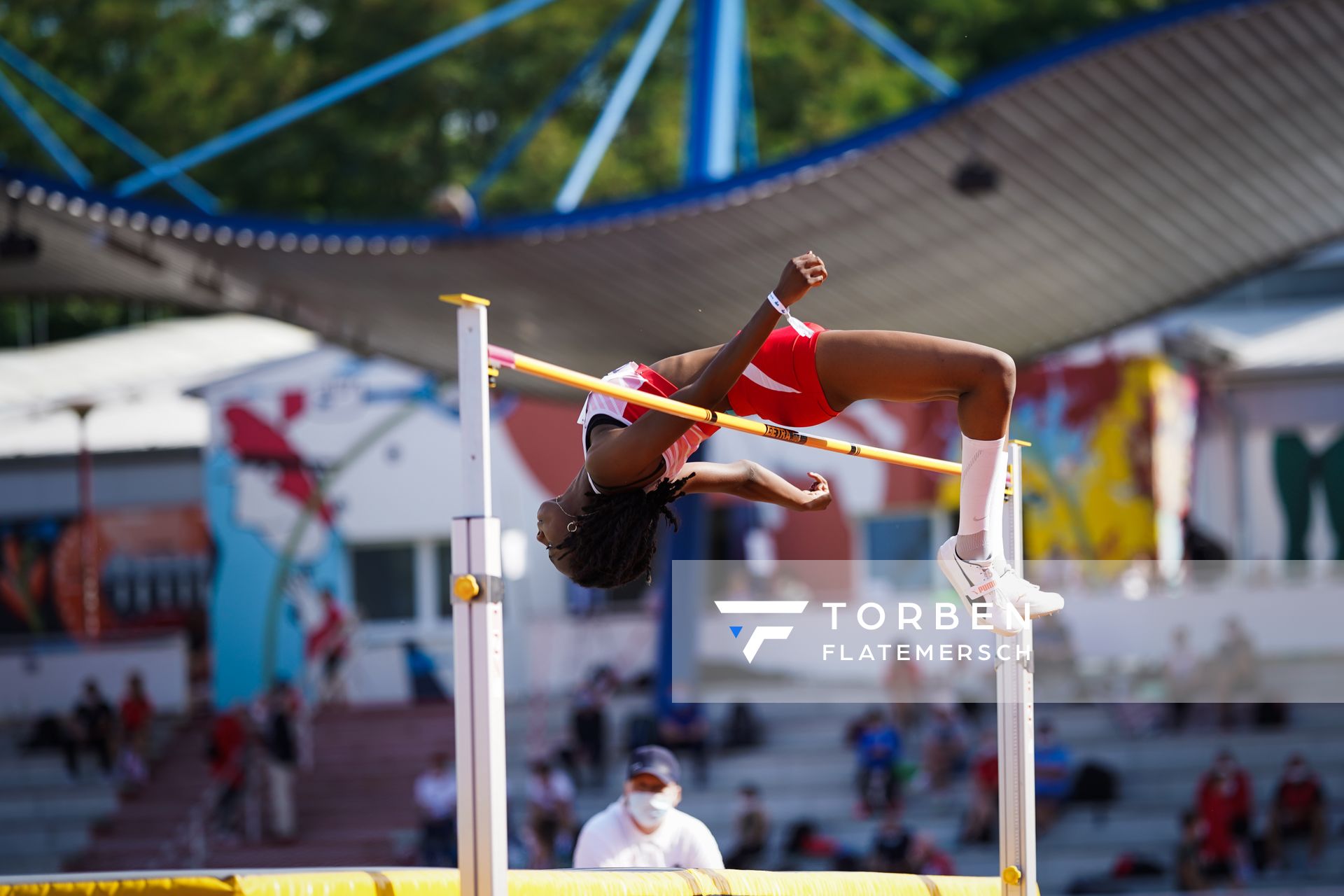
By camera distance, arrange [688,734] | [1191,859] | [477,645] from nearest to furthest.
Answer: [477,645], [1191,859], [688,734]

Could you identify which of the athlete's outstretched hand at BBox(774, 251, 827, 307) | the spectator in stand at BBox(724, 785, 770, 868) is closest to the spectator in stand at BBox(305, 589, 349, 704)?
the spectator in stand at BBox(724, 785, 770, 868)

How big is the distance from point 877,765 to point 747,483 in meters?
7.76

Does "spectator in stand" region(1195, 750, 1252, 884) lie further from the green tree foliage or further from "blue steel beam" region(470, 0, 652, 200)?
the green tree foliage

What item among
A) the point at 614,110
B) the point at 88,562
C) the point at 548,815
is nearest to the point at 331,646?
the point at 88,562

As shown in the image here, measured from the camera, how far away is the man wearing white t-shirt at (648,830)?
19.1 ft

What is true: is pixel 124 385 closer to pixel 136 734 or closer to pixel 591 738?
pixel 136 734

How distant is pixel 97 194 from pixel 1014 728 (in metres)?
7.08

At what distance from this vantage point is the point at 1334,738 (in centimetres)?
1298

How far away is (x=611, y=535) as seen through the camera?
4.18 meters

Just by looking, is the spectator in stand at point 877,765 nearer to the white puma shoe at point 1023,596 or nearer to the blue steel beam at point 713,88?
the blue steel beam at point 713,88

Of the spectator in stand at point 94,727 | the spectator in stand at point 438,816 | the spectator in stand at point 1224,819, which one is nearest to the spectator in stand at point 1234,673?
the spectator in stand at point 1224,819

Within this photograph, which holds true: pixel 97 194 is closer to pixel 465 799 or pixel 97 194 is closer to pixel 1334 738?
pixel 465 799

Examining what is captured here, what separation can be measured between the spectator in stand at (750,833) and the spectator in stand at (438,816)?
2038 mm

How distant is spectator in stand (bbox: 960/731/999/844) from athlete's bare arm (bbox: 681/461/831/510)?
290 inches
